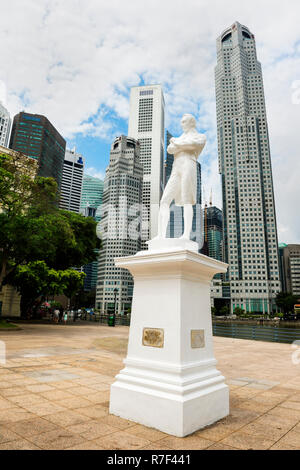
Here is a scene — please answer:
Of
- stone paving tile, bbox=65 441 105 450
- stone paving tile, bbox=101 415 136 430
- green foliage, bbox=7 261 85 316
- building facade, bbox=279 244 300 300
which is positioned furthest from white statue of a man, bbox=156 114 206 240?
building facade, bbox=279 244 300 300

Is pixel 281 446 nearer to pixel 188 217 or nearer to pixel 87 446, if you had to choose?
pixel 87 446

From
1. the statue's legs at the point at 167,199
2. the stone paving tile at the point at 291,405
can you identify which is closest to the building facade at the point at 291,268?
the stone paving tile at the point at 291,405

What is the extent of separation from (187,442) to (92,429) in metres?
1.04

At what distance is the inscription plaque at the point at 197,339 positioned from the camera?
3.66m

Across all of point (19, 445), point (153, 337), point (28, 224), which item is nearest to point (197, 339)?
point (153, 337)

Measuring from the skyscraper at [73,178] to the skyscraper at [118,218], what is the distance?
1817 inches

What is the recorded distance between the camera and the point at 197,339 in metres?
3.74

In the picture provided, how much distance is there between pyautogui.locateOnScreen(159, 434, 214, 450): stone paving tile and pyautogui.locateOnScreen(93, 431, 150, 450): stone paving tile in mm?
223

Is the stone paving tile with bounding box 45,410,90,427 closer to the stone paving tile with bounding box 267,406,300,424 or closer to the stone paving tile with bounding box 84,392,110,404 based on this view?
the stone paving tile with bounding box 84,392,110,404

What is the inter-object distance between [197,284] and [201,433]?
1.72m

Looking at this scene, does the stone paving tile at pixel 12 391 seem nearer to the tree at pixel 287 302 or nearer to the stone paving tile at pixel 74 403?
the stone paving tile at pixel 74 403

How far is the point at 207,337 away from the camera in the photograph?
12.9 feet
